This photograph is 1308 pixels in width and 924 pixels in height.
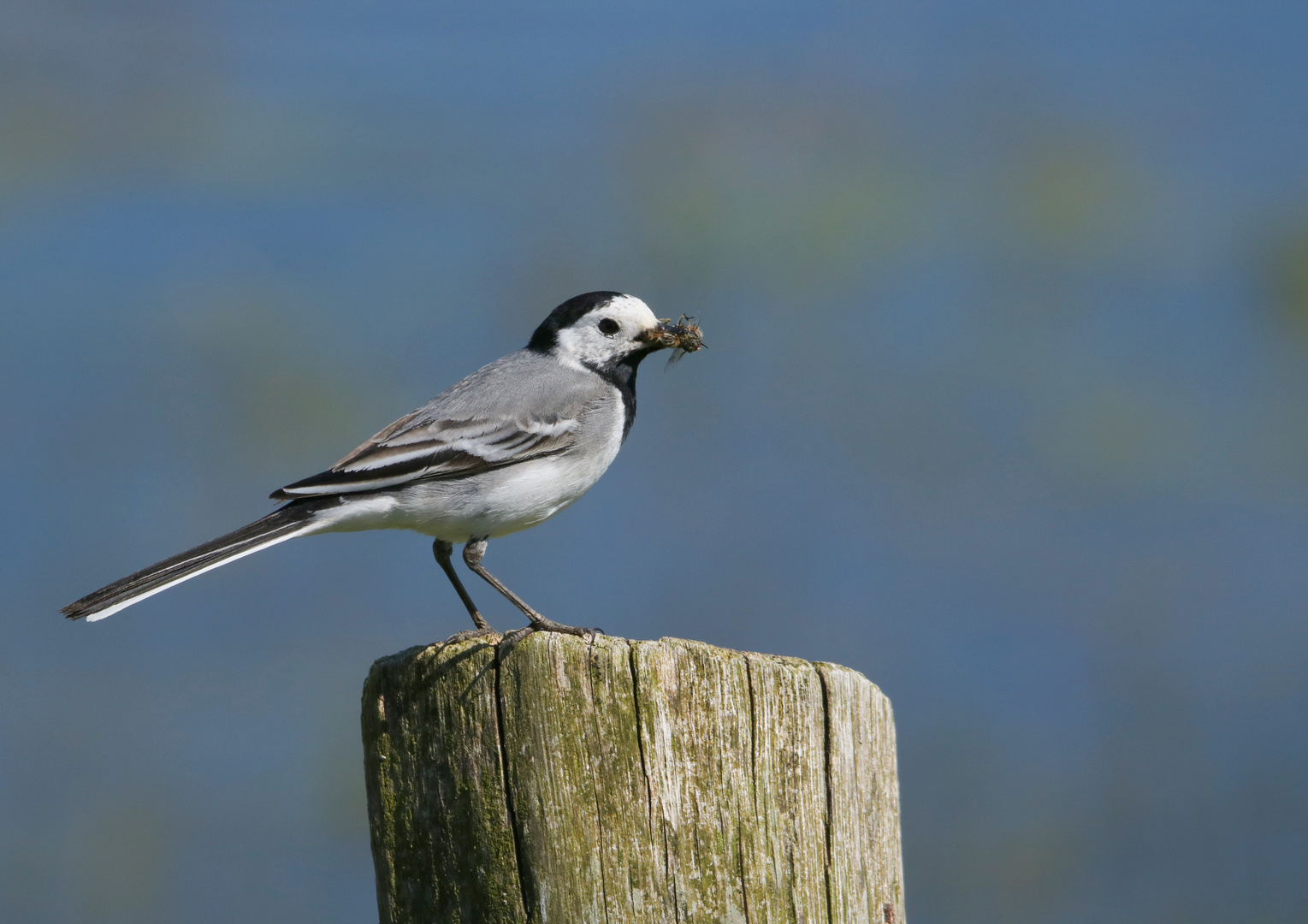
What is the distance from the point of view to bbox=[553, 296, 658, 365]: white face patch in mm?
6043

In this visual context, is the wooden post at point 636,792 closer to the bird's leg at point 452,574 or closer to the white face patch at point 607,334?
the bird's leg at point 452,574

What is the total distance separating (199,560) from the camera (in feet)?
14.2

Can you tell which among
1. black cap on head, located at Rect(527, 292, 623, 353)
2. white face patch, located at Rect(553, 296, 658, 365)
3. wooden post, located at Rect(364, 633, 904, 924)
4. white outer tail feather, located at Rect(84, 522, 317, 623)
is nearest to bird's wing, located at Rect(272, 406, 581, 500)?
white outer tail feather, located at Rect(84, 522, 317, 623)

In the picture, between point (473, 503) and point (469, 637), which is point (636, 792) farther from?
point (473, 503)

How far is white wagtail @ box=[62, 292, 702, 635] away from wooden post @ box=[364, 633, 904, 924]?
111 centimetres

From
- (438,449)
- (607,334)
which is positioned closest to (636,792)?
(438,449)

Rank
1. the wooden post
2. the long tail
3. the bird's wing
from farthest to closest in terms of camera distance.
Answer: the bird's wing → the long tail → the wooden post

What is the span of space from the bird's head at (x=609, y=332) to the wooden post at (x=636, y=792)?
121 inches

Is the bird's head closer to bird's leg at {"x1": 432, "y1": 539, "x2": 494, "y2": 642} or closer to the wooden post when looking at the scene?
bird's leg at {"x1": 432, "y1": 539, "x2": 494, "y2": 642}

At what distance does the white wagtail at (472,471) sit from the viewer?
4.70 meters

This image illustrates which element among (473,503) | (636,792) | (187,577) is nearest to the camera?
(636,792)

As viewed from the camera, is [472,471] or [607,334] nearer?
[472,471]

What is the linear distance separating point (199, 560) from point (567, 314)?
256 cm

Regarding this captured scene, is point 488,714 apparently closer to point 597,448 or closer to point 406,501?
point 406,501
